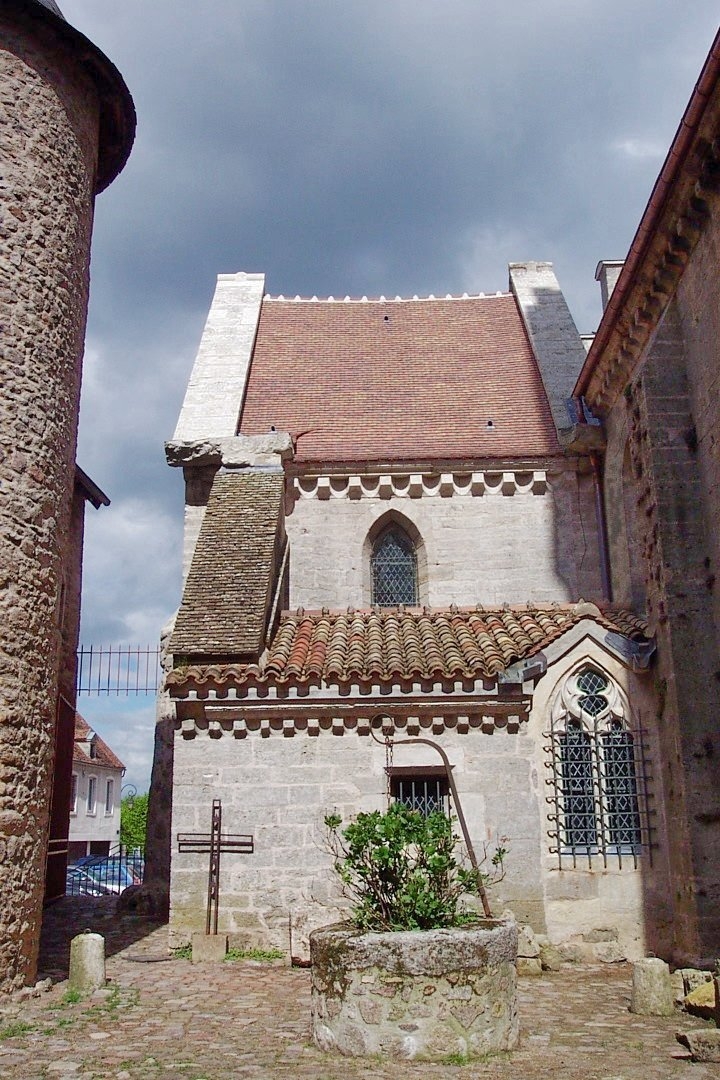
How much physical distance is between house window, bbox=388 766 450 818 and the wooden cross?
1.67 metres

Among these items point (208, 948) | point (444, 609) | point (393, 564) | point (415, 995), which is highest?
point (393, 564)

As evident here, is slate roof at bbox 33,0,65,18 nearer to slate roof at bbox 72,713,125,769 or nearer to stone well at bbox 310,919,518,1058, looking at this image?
stone well at bbox 310,919,518,1058

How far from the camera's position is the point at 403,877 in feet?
20.5

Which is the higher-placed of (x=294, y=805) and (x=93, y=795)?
(x=93, y=795)

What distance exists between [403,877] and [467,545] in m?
8.23

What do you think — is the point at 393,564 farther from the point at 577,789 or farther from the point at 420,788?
the point at 577,789

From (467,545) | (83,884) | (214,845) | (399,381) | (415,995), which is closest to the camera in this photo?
(415,995)

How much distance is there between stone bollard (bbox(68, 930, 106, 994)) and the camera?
26.0 feet

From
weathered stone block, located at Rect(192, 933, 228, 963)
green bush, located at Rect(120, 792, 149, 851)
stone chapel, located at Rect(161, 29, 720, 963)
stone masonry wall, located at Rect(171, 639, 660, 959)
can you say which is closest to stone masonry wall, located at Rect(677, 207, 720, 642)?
stone chapel, located at Rect(161, 29, 720, 963)

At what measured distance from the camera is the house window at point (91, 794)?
121ft

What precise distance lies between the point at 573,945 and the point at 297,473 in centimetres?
768

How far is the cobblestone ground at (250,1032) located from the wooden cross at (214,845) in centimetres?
68

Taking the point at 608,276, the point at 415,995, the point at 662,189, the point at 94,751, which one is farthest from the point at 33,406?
the point at 94,751

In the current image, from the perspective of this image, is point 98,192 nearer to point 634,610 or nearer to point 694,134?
point 694,134
